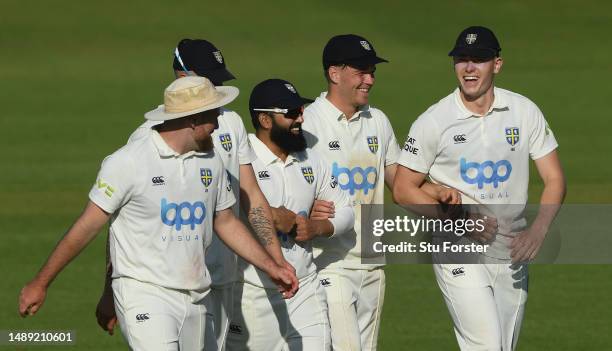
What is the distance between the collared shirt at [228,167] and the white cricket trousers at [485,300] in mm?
1785

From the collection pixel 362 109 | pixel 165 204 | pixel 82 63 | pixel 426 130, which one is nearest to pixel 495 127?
pixel 426 130

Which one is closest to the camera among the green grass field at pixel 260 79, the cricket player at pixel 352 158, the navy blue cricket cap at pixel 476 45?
the navy blue cricket cap at pixel 476 45

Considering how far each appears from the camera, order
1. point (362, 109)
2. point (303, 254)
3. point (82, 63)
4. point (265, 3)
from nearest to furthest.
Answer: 1. point (303, 254)
2. point (362, 109)
3. point (82, 63)
4. point (265, 3)

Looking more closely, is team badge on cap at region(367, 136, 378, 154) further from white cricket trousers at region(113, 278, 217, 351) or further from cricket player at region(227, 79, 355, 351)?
white cricket trousers at region(113, 278, 217, 351)

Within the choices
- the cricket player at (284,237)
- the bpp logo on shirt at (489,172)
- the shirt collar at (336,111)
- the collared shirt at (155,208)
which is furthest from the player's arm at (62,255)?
the bpp logo on shirt at (489,172)

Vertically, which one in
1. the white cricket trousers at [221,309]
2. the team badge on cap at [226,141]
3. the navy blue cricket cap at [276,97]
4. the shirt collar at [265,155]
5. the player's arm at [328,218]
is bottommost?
the white cricket trousers at [221,309]

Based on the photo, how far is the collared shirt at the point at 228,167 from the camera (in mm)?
11414

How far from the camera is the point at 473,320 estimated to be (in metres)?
11.8

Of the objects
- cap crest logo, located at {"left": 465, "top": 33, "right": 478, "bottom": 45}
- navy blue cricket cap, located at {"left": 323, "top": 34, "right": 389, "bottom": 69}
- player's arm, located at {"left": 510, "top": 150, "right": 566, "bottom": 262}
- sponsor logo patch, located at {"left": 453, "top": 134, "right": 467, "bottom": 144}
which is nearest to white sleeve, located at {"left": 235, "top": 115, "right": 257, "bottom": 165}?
navy blue cricket cap, located at {"left": 323, "top": 34, "right": 389, "bottom": 69}

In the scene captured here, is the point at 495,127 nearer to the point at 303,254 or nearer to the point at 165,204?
the point at 303,254

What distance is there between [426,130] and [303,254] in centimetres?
144

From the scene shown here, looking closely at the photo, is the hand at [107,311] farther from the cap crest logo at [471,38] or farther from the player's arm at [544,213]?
the cap crest logo at [471,38]

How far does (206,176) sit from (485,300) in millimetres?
2715

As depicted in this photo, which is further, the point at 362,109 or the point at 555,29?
the point at 555,29
